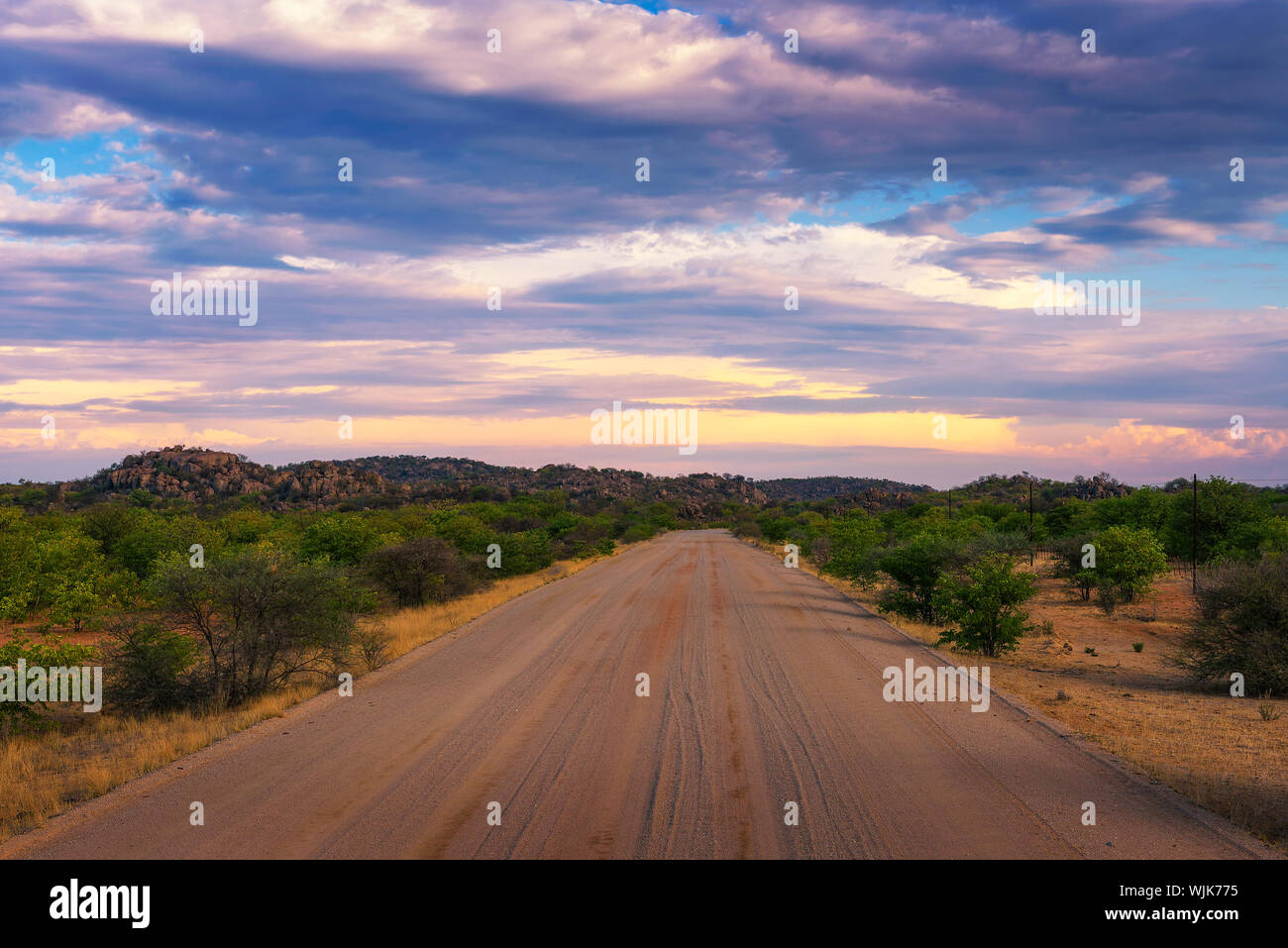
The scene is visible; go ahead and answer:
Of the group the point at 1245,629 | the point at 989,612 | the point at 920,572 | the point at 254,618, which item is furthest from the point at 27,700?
the point at 920,572

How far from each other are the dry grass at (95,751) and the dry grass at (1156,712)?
11.7m

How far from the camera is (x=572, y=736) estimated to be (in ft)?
36.8

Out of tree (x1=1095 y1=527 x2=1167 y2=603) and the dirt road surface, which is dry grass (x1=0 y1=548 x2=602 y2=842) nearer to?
the dirt road surface

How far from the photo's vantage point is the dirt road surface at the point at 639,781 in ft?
24.1

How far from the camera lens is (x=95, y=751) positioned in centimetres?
1198

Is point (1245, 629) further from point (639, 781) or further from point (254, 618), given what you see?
point (254, 618)

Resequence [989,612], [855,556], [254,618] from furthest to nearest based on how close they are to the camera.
Answer: [855,556] < [989,612] < [254,618]

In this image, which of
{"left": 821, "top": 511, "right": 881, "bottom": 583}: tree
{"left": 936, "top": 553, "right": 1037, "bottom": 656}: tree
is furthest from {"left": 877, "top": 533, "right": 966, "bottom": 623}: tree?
{"left": 821, "top": 511, "right": 881, "bottom": 583}: tree

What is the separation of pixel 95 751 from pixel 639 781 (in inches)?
327

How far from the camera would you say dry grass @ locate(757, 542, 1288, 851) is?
9.06 meters

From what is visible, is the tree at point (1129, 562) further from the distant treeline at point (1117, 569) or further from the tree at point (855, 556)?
the tree at point (855, 556)

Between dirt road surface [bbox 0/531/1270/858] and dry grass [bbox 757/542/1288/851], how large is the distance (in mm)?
580

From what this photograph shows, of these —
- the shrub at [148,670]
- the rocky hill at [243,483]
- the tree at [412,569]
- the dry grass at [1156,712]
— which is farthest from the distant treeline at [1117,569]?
the rocky hill at [243,483]
